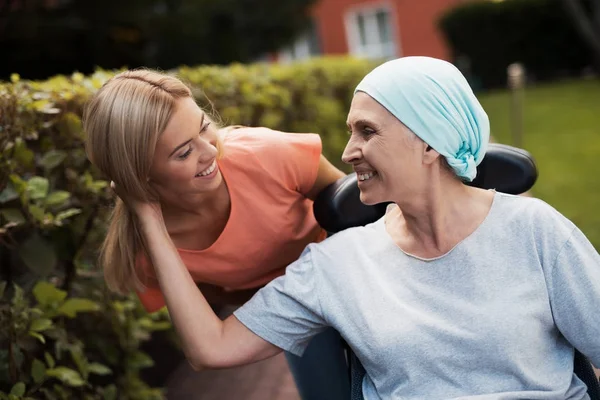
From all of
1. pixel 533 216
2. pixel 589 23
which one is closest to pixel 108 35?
pixel 533 216

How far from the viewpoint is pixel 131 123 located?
7.36 ft

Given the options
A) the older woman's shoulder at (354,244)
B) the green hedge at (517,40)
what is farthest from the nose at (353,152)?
the green hedge at (517,40)

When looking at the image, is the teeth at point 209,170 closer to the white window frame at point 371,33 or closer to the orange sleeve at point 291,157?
the orange sleeve at point 291,157

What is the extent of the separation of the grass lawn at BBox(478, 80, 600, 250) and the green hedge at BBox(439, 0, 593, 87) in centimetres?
95

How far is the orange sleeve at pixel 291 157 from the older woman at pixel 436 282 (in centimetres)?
46

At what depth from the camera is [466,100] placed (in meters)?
2.12

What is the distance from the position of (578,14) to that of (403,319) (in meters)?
15.5

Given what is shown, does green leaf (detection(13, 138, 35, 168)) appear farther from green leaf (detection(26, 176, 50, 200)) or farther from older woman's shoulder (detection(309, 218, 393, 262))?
older woman's shoulder (detection(309, 218, 393, 262))

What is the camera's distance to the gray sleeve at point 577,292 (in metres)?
2.06

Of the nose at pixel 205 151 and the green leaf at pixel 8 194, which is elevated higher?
the nose at pixel 205 151

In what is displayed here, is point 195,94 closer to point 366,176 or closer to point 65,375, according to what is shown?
point 65,375

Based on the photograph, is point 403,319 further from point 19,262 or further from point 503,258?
point 19,262

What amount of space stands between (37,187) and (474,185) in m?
1.42

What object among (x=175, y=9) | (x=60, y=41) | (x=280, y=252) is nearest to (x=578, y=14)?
(x=175, y=9)
